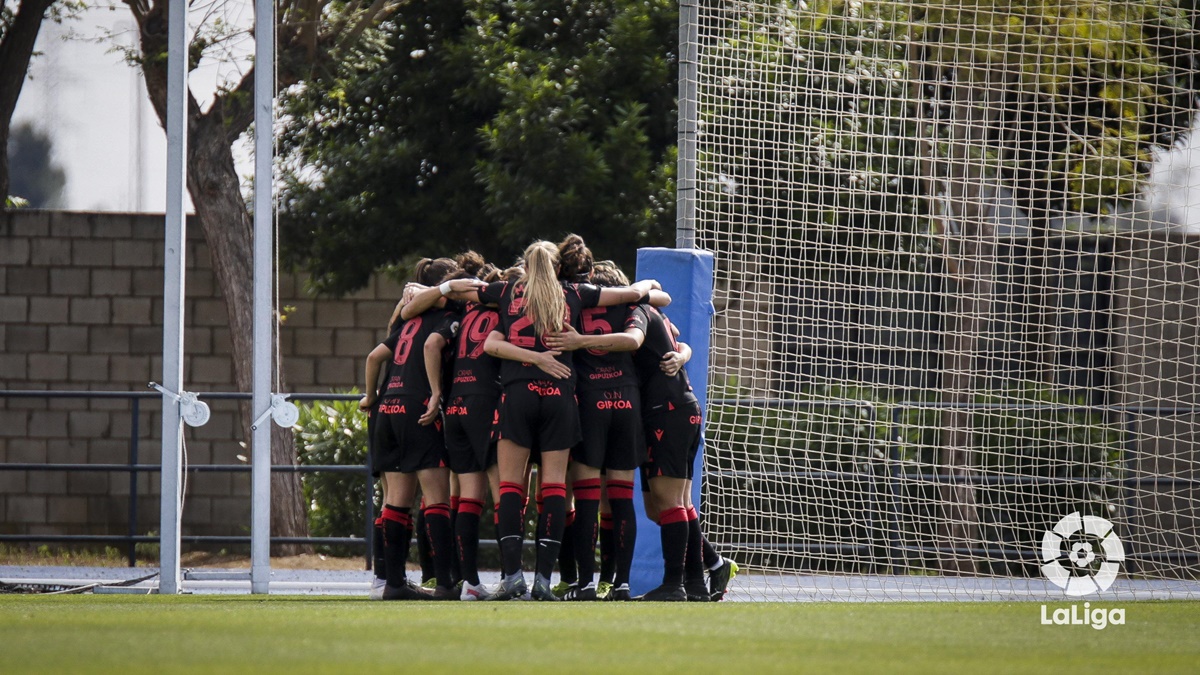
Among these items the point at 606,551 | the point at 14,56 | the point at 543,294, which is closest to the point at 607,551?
the point at 606,551

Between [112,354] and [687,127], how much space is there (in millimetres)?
7400

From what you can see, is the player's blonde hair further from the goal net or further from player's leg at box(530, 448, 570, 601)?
the goal net

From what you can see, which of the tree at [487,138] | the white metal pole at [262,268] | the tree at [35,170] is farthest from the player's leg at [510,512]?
the tree at [35,170]

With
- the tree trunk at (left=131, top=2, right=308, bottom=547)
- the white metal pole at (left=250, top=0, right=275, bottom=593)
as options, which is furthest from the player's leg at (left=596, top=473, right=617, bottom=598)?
the tree trunk at (left=131, top=2, right=308, bottom=547)

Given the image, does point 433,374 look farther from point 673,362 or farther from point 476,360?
point 673,362

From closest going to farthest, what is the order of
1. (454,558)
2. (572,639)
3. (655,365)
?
(572,639)
(655,365)
(454,558)

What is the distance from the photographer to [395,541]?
21.7 ft

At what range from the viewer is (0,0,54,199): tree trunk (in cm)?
1248

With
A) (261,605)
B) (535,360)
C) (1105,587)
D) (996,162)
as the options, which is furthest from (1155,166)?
(261,605)

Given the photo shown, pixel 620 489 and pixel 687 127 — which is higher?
pixel 687 127

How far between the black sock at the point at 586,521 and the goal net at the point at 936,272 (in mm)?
1413

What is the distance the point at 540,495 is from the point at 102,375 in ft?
25.2

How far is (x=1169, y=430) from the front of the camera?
11.0 meters

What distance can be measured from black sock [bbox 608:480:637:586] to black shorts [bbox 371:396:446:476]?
86 cm
